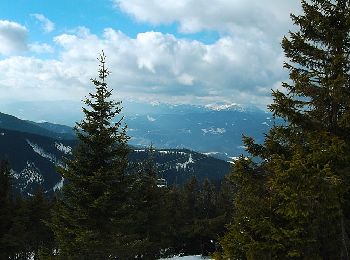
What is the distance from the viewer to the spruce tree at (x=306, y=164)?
10.2m

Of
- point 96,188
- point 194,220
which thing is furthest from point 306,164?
point 194,220

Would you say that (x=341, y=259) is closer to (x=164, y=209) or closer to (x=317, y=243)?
(x=317, y=243)

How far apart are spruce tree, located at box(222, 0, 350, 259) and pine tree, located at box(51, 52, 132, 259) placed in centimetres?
925

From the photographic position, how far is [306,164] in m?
10.9

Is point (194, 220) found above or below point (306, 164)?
below

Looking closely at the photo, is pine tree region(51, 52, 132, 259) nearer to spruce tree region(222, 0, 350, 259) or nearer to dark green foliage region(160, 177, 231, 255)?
spruce tree region(222, 0, 350, 259)

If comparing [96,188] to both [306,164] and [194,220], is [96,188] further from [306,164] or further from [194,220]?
[194,220]

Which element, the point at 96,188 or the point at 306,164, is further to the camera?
the point at 96,188

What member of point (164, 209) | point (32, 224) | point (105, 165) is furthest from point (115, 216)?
point (32, 224)

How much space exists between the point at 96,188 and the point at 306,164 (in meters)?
12.4

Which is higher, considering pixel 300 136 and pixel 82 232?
pixel 300 136

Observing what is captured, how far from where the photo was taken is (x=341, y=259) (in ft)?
33.5

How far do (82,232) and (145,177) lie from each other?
63.5 feet

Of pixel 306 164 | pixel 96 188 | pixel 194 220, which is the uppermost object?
pixel 306 164
